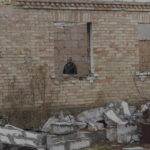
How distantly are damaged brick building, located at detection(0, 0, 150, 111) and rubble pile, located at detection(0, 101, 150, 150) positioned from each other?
2.09 feet

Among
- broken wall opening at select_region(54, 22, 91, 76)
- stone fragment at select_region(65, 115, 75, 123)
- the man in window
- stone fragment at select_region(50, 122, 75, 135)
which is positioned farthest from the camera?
broken wall opening at select_region(54, 22, 91, 76)

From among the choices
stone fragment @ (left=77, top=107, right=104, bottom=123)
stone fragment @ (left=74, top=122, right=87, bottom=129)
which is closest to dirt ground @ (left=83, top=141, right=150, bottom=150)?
stone fragment @ (left=74, top=122, right=87, bottom=129)

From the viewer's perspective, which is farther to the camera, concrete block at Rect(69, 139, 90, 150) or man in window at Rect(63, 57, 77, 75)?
man in window at Rect(63, 57, 77, 75)

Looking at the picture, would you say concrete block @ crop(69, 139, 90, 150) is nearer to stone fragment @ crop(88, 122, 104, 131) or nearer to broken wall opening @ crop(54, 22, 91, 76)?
stone fragment @ crop(88, 122, 104, 131)

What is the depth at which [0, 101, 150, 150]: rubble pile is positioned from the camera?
7.25m

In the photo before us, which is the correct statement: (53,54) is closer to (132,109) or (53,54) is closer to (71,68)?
(71,68)

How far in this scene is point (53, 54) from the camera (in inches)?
364

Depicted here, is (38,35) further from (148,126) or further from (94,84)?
(148,126)

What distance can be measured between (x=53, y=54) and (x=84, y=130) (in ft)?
7.81

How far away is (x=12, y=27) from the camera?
8805mm

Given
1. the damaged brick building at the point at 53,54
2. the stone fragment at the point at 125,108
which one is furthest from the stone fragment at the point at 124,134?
the damaged brick building at the point at 53,54

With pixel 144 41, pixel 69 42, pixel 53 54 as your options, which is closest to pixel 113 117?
pixel 53 54

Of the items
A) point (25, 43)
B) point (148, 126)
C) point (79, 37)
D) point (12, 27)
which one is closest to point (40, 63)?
point (25, 43)

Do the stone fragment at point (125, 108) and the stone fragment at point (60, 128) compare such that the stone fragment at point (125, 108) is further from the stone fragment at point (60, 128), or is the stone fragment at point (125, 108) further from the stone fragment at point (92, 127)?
the stone fragment at point (60, 128)
